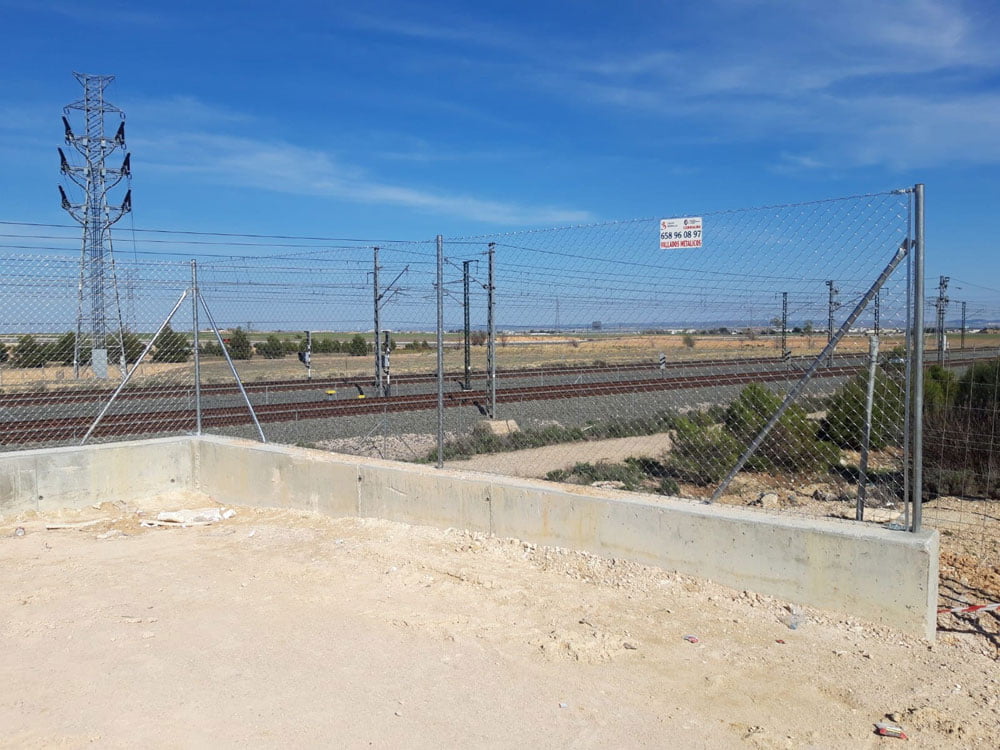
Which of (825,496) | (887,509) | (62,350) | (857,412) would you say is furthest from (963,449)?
(62,350)

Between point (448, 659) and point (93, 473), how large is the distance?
5959 mm

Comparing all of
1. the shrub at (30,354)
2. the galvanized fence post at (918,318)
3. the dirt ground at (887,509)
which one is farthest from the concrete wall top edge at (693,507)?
the shrub at (30,354)

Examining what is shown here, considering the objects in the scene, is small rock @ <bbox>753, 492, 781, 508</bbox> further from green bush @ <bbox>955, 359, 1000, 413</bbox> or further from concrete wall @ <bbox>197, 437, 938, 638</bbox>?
concrete wall @ <bbox>197, 437, 938, 638</bbox>

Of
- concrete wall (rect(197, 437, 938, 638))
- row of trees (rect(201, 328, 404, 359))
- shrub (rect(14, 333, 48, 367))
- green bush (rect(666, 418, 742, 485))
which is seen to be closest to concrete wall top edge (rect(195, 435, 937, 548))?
concrete wall (rect(197, 437, 938, 638))

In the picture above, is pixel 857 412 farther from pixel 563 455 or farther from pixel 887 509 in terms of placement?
pixel 563 455

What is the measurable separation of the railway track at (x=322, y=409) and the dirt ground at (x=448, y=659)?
3502 millimetres

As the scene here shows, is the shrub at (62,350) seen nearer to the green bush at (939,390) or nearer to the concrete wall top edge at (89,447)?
the concrete wall top edge at (89,447)

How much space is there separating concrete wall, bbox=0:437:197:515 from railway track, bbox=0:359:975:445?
2.56 metres

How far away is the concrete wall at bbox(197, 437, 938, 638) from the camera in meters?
5.30

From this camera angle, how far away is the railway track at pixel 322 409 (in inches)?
489

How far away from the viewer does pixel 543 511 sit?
23.0 feet

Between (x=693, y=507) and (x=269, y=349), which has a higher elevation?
(x=269, y=349)

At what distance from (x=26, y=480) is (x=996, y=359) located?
39.4 feet

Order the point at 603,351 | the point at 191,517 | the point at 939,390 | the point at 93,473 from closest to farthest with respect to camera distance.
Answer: the point at 191,517 < the point at 603,351 < the point at 93,473 < the point at 939,390
